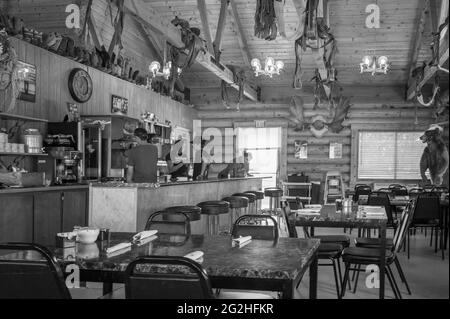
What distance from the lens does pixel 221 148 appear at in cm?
1466

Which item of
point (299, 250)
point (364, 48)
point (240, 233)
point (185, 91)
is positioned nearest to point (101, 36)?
point (185, 91)

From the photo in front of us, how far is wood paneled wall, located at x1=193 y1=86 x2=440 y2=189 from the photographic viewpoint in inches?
523

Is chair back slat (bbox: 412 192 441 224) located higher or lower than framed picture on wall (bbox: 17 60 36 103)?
lower

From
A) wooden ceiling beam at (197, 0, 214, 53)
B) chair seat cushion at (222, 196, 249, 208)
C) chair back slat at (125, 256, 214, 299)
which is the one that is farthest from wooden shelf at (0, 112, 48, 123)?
chair back slat at (125, 256, 214, 299)

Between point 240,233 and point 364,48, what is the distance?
30.8 feet

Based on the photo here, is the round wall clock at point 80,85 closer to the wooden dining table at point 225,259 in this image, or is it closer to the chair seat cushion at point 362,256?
the chair seat cushion at point 362,256

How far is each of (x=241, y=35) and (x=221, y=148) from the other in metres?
4.13

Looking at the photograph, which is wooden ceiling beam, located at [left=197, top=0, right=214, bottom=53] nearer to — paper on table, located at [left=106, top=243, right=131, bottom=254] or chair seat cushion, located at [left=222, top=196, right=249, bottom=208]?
chair seat cushion, located at [left=222, top=196, right=249, bottom=208]

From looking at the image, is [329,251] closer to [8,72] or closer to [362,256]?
[362,256]

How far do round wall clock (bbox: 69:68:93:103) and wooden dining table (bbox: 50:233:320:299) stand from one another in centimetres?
564

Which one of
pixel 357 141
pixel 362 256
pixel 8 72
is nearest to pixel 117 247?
pixel 362 256
